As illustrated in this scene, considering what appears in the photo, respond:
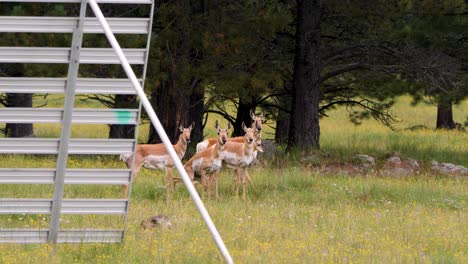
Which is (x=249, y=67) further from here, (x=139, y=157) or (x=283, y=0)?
(x=139, y=157)

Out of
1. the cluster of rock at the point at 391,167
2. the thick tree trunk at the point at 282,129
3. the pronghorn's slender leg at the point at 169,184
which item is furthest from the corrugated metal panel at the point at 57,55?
the thick tree trunk at the point at 282,129

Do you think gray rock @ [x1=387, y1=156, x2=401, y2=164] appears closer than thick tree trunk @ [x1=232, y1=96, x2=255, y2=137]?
Yes

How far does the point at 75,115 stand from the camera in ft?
31.2

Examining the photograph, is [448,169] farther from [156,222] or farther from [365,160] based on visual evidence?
[156,222]

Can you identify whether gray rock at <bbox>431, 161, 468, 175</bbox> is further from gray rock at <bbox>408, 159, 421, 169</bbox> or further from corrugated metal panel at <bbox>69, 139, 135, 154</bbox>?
corrugated metal panel at <bbox>69, 139, 135, 154</bbox>

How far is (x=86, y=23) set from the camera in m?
9.67

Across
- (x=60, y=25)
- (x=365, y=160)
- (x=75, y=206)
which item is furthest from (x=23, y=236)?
(x=365, y=160)

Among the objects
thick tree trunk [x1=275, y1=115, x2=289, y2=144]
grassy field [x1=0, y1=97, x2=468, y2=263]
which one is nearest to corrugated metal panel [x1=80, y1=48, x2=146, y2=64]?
grassy field [x1=0, y1=97, x2=468, y2=263]

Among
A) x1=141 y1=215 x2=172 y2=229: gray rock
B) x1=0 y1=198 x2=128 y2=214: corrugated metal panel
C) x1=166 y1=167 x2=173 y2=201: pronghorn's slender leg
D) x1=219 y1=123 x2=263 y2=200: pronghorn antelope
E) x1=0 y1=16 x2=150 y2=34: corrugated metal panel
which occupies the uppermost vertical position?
x1=0 y1=16 x2=150 y2=34: corrugated metal panel

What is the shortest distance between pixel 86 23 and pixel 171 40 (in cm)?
1241

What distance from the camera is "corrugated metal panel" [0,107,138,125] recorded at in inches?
367

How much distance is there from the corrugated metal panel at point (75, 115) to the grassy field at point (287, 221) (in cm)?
123

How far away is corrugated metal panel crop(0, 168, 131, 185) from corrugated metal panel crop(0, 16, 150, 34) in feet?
4.09

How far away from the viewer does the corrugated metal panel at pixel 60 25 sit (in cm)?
937
